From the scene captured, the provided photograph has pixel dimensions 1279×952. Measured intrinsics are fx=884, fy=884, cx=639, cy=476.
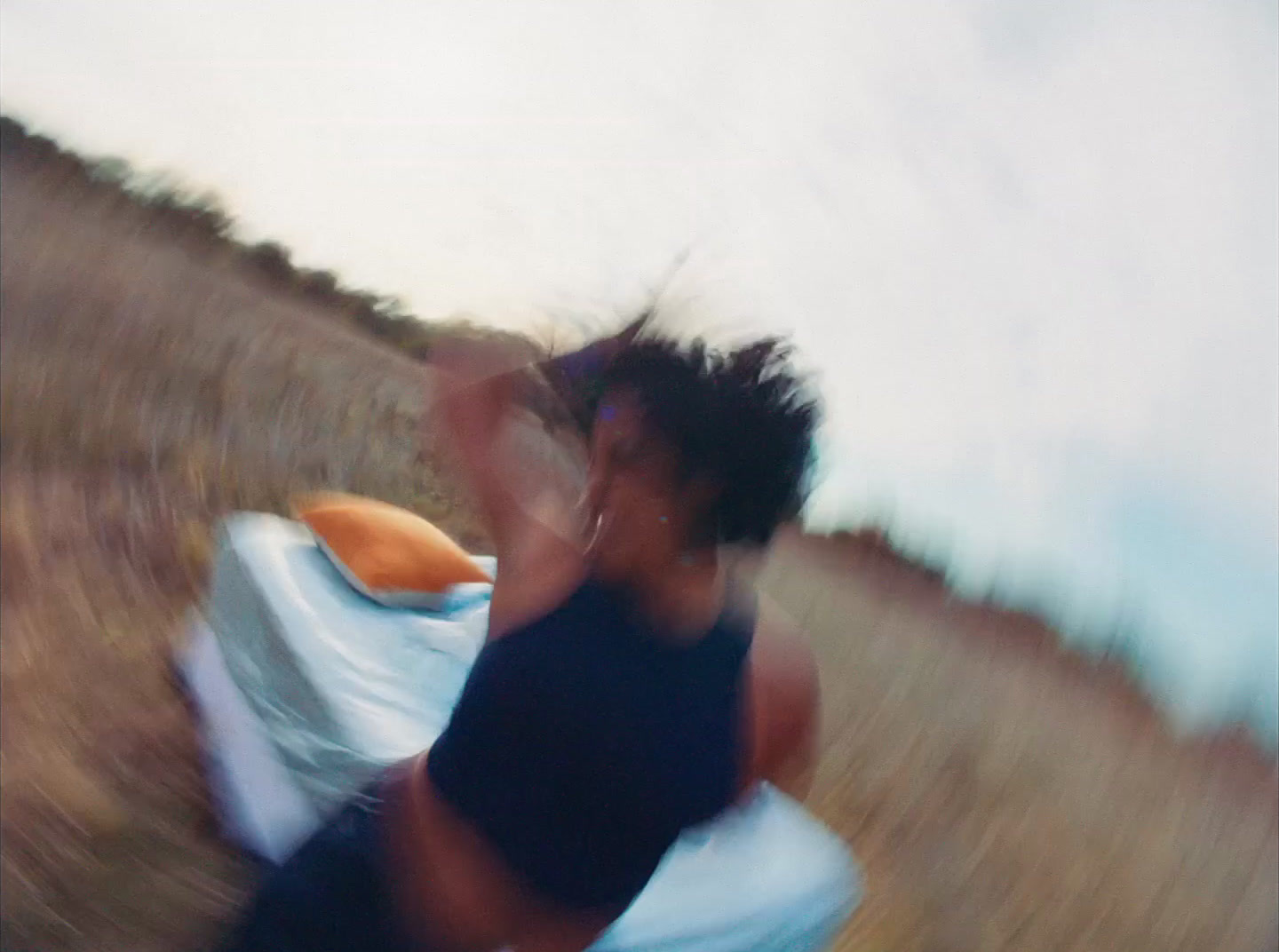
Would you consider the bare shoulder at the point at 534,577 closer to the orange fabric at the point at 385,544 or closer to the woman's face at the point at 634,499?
the woman's face at the point at 634,499

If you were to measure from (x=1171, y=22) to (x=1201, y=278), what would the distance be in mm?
237

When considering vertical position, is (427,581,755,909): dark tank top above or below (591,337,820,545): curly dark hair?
below

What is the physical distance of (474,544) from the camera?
80 centimetres

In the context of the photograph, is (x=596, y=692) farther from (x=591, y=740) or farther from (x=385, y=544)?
(x=385, y=544)

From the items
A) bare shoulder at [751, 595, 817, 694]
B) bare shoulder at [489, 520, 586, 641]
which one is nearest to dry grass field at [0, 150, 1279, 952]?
bare shoulder at [751, 595, 817, 694]

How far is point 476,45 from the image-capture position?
81 cm

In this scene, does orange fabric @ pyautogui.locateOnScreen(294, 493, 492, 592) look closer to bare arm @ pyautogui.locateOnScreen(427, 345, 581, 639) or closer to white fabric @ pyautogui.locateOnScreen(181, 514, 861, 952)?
white fabric @ pyautogui.locateOnScreen(181, 514, 861, 952)

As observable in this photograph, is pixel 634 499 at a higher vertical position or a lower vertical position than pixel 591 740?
higher

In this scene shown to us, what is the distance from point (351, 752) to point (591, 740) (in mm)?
252

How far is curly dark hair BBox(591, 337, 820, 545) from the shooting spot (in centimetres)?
61

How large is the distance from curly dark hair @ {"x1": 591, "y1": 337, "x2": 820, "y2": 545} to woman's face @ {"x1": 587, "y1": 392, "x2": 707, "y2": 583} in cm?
1

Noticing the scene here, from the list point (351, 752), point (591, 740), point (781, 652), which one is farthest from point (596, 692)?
point (351, 752)

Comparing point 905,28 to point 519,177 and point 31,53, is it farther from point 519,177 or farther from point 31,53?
point 31,53

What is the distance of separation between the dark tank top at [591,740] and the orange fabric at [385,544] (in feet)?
0.80
